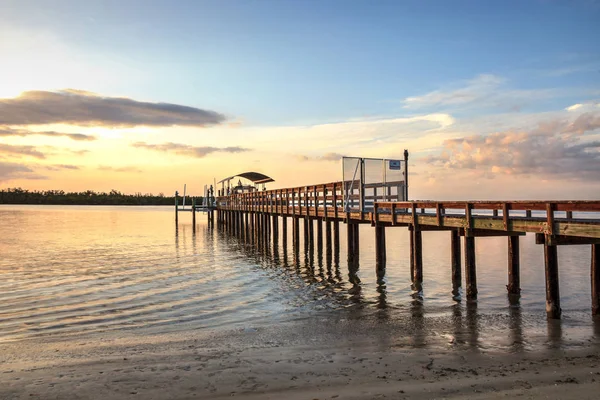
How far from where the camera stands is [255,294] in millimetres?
15070

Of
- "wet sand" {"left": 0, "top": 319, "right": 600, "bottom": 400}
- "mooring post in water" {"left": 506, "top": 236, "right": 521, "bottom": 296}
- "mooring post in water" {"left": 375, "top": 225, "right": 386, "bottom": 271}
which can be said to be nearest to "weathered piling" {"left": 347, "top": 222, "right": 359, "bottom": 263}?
"mooring post in water" {"left": 375, "top": 225, "right": 386, "bottom": 271}

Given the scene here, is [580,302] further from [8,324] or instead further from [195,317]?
[8,324]

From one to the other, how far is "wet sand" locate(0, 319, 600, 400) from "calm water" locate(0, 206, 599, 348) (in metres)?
0.93

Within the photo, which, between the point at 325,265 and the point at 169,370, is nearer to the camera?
the point at 169,370

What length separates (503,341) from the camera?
363 inches

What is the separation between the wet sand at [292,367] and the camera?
21.7 ft

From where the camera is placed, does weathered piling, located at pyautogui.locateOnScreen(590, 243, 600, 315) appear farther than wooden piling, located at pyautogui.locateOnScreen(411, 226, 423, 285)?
No

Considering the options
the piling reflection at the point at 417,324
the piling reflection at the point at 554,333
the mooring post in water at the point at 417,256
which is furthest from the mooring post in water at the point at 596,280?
the mooring post in water at the point at 417,256

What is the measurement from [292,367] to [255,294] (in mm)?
7501

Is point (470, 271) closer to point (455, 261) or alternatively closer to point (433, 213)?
point (455, 261)

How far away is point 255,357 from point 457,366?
10.3 ft

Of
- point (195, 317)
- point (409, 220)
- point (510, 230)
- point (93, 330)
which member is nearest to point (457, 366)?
point (510, 230)

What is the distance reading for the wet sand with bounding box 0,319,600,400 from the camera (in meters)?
6.61

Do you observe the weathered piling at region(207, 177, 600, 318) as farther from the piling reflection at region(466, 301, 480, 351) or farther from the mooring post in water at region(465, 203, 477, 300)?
the piling reflection at region(466, 301, 480, 351)
